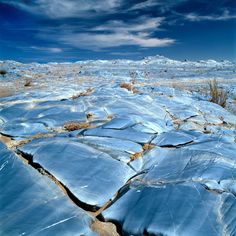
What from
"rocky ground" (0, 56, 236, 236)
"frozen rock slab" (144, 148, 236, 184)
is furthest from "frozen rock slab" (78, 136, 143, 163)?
"frozen rock slab" (144, 148, 236, 184)

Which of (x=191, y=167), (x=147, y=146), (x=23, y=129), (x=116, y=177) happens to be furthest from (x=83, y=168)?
(x=23, y=129)

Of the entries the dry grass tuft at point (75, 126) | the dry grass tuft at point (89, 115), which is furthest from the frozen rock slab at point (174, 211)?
the dry grass tuft at point (89, 115)

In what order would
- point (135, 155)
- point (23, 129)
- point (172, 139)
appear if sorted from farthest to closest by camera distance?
point (23, 129)
point (172, 139)
point (135, 155)

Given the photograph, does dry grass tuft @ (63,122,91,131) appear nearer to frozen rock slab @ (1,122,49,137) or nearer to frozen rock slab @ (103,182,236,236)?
frozen rock slab @ (1,122,49,137)

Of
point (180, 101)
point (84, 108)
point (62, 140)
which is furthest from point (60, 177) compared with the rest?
point (180, 101)

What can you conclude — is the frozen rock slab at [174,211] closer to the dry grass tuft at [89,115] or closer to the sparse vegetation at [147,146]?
the sparse vegetation at [147,146]

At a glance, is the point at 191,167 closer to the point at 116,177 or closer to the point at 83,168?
the point at 116,177
